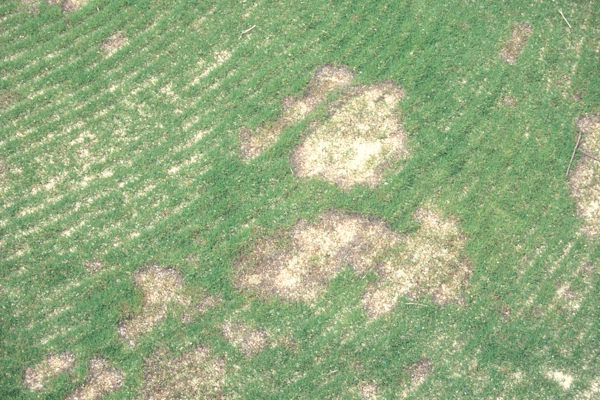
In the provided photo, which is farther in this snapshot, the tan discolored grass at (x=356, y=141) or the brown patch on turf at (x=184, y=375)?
the tan discolored grass at (x=356, y=141)

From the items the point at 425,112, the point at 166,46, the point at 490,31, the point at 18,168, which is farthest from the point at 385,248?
the point at 18,168

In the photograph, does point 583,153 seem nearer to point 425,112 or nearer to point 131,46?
point 425,112

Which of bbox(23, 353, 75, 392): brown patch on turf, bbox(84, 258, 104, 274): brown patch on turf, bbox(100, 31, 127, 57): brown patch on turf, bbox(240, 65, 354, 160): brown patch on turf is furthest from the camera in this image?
bbox(100, 31, 127, 57): brown patch on turf

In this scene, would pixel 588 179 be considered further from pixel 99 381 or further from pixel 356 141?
pixel 99 381

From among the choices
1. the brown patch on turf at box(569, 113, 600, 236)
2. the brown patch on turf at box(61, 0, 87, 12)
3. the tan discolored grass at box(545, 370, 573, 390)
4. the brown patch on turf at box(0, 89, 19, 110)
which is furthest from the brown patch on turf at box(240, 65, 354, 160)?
the tan discolored grass at box(545, 370, 573, 390)

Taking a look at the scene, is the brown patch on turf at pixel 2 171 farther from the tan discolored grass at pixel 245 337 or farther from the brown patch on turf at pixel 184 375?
the tan discolored grass at pixel 245 337

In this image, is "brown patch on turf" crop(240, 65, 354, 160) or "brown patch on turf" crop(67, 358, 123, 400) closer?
"brown patch on turf" crop(67, 358, 123, 400)

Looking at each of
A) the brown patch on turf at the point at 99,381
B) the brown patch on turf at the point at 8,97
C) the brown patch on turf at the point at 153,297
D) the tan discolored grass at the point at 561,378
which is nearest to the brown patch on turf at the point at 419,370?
the tan discolored grass at the point at 561,378

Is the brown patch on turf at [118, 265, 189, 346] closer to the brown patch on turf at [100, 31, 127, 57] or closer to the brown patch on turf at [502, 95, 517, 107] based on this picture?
the brown patch on turf at [100, 31, 127, 57]
